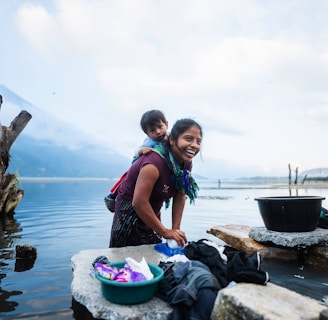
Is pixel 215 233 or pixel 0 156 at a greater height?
pixel 0 156

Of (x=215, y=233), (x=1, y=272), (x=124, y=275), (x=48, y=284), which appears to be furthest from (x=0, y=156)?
(x=124, y=275)

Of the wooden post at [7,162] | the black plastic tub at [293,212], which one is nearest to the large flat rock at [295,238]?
the black plastic tub at [293,212]

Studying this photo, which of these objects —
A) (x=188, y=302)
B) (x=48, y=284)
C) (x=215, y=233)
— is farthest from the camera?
(x=215, y=233)

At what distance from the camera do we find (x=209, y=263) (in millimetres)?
2604

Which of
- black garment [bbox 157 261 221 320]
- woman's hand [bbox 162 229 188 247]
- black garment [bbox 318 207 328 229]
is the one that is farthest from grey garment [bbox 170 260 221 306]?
black garment [bbox 318 207 328 229]

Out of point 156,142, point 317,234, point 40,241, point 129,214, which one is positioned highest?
point 156,142

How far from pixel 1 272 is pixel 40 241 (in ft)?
8.44

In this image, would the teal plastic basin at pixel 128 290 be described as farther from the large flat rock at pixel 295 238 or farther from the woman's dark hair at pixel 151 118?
the large flat rock at pixel 295 238

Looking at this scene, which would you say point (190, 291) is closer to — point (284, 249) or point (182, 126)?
point (182, 126)

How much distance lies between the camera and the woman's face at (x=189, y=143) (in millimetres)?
3270

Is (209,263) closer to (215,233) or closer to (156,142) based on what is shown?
(156,142)

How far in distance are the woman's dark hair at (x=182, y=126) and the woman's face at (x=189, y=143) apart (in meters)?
0.03

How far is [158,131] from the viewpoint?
394cm

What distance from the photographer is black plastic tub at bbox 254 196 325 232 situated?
5191mm
